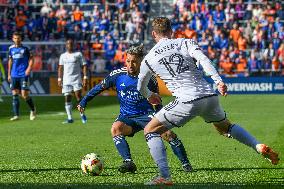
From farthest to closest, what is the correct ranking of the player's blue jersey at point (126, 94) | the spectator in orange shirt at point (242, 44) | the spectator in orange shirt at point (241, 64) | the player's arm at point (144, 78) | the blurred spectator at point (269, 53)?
the spectator in orange shirt at point (242, 44) < the blurred spectator at point (269, 53) < the spectator in orange shirt at point (241, 64) < the player's blue jersey at point (126, 94) < the player's arm at point (144, 78)

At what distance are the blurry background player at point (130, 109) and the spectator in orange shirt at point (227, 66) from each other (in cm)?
2837

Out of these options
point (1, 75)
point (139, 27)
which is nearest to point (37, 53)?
point (1, 75)

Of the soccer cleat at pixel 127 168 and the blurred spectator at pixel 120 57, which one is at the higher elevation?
the soccer cleat at pixel 127 168

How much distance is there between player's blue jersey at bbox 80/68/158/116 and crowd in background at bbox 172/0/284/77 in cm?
2820

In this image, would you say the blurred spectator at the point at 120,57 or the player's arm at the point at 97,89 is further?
the blurred spectator at the point at 120,57

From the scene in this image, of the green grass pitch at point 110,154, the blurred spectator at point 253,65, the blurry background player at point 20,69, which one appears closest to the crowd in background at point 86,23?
the blurred spectator at point 253,65

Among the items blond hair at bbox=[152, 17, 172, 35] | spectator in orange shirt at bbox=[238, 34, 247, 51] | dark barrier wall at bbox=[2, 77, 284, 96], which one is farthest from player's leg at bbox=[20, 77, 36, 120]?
spectator in orange shirt at bbox=[238, 34, 247, 51]

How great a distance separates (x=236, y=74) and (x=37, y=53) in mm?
9512

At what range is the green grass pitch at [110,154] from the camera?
38.0ft

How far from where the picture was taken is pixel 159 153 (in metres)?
10.9

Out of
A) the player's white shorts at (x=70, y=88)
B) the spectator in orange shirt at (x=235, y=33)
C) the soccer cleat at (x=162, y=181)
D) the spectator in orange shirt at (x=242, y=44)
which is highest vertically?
the soccer cleat at (x=162, y=181)

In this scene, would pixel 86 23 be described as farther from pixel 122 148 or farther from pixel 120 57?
pixel 122 148

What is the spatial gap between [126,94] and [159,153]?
8.91 ft

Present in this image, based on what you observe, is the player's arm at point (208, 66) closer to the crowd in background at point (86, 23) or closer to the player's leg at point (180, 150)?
the player's leg at point (180, 150)
